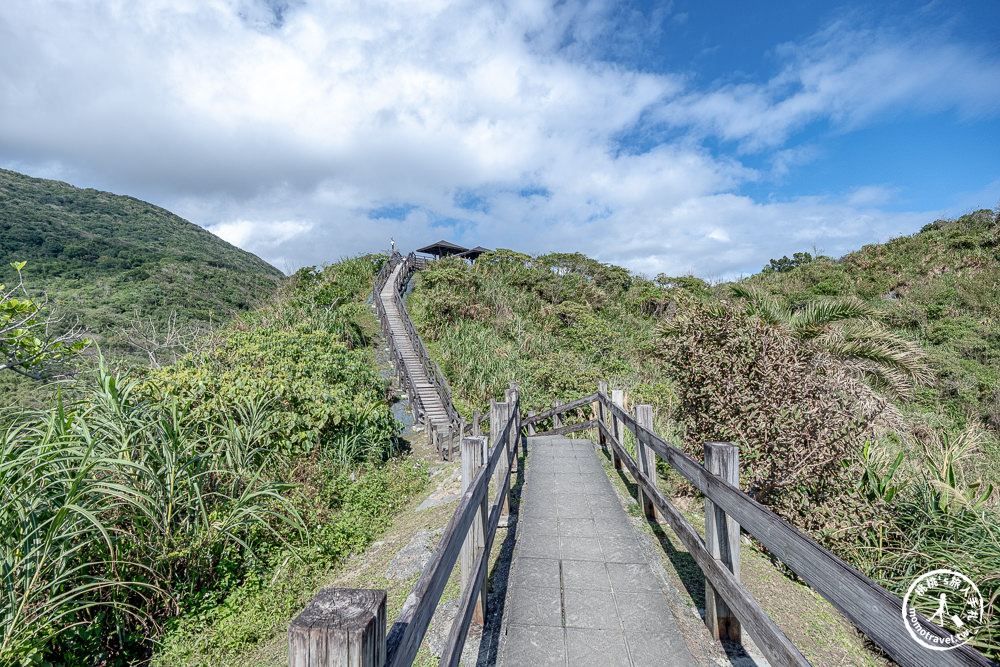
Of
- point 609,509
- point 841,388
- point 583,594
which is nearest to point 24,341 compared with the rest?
point 583,594

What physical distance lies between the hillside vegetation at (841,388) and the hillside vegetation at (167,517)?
4.62 meters

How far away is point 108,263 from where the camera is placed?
41.8m

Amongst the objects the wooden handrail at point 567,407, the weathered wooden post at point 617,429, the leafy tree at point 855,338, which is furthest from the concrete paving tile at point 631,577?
the leafy tree at point 855,338

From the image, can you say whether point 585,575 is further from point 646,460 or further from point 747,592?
point 646,460

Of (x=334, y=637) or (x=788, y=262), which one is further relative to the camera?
(x=788, y=262)

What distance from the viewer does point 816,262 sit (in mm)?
23734

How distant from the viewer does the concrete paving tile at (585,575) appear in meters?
3.25

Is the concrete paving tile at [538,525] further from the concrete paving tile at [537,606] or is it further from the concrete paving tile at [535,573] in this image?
the concrete paving tile at [537,606]

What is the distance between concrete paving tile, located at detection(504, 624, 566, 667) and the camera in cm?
249

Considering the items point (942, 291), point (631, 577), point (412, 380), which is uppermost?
point (942, 291)

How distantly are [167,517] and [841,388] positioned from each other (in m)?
6.83

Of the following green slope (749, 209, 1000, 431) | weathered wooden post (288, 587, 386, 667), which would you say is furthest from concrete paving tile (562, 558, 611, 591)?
green slope (749, 209, 1000, 431)

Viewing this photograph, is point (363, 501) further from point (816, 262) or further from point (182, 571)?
point (816, 262)

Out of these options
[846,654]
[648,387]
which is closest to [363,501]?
[846,654]
